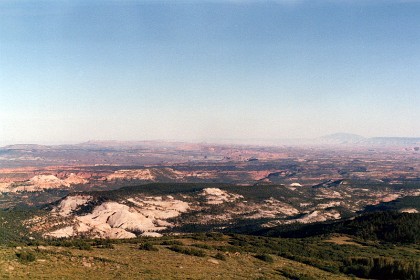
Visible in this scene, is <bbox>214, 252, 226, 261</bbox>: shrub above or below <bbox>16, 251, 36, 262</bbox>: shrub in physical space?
below

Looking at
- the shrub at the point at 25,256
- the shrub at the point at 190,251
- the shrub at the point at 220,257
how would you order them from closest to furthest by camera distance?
1. the shrub at the point at 25,256
2. the shrub at the point at 220,257
3. the shrub at the point at 190,251

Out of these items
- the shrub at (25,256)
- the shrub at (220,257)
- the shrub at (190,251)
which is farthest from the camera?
the shrub at (190,251)

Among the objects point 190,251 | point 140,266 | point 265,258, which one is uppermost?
point 140,266

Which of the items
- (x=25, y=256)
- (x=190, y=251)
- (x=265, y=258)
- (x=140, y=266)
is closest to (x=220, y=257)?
(x=190, y=251)

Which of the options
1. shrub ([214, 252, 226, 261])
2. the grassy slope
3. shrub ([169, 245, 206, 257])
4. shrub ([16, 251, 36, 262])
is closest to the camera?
the grassy slope

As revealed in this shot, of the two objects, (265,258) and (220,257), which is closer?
(220,257)

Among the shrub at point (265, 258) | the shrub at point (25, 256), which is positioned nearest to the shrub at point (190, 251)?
the shrub at point (265, 258)

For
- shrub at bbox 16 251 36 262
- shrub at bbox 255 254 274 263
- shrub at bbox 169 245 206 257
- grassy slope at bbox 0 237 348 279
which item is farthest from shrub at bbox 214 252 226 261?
shrub at bbox 16 251 36 262

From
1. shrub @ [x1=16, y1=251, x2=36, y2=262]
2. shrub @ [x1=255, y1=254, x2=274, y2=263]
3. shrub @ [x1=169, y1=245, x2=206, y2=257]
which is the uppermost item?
shrub @ [x1=16, y1=251, x2=36, y2=262]

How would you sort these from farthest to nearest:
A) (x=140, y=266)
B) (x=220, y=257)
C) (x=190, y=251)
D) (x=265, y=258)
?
(x=190, y=251)
(x=265, y=258)
(x=220, y=257)
(x=140, y=266)

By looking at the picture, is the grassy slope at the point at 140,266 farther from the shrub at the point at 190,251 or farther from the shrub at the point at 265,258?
the shrub at the point at 190,251

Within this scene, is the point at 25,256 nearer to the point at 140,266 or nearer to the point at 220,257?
the point at 140,266

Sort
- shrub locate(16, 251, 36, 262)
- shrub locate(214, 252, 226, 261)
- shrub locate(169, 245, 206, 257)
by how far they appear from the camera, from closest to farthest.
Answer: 1. shrub locate(16, 251, 36, 262)
2. shrub locate(214, 252, 226, 261)
3. shrub locate(169, 245, 206, 257)

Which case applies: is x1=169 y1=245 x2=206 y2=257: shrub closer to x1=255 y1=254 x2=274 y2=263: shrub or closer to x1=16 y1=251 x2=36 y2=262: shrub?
x1=255 y1=254 x2=274 y2=263: shrub
